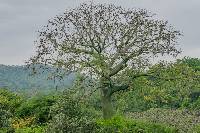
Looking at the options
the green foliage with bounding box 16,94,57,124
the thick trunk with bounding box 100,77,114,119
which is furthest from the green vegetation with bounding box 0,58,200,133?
the thick trunk with bounding box 100,77,114,119

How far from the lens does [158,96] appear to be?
3500 centimetres

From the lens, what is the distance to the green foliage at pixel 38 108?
3656cm

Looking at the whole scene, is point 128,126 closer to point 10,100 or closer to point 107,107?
point 107,107

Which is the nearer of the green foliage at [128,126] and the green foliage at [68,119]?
the green foliage at [68,119]

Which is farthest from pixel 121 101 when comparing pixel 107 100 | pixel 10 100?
pixel 10 100

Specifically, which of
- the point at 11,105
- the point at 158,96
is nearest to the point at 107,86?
the point at 158,96

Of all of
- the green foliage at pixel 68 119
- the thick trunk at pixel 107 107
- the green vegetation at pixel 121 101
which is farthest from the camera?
the thick trunk at pixel 107 107

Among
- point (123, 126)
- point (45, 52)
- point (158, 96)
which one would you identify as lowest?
point (123, 126)

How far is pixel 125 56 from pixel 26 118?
8.76 m

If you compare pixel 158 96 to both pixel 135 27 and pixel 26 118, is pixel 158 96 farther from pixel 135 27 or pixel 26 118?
pixel 26 118

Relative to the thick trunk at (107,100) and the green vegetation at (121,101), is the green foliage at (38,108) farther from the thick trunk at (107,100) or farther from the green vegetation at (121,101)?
the thick trunk at (107,100)

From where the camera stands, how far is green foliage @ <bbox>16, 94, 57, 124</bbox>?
120ft

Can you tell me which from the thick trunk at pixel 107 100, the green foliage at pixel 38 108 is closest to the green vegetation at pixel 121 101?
the green foliage at pixel 38 108

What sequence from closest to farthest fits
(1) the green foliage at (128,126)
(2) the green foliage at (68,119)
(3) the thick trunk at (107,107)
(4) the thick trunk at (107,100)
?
(2) the green foliage at (68,119)
(1) the green foliage at (128,126)
(4) the thick trunk at (107,100)
(3) the thick trunk at (107,107)
